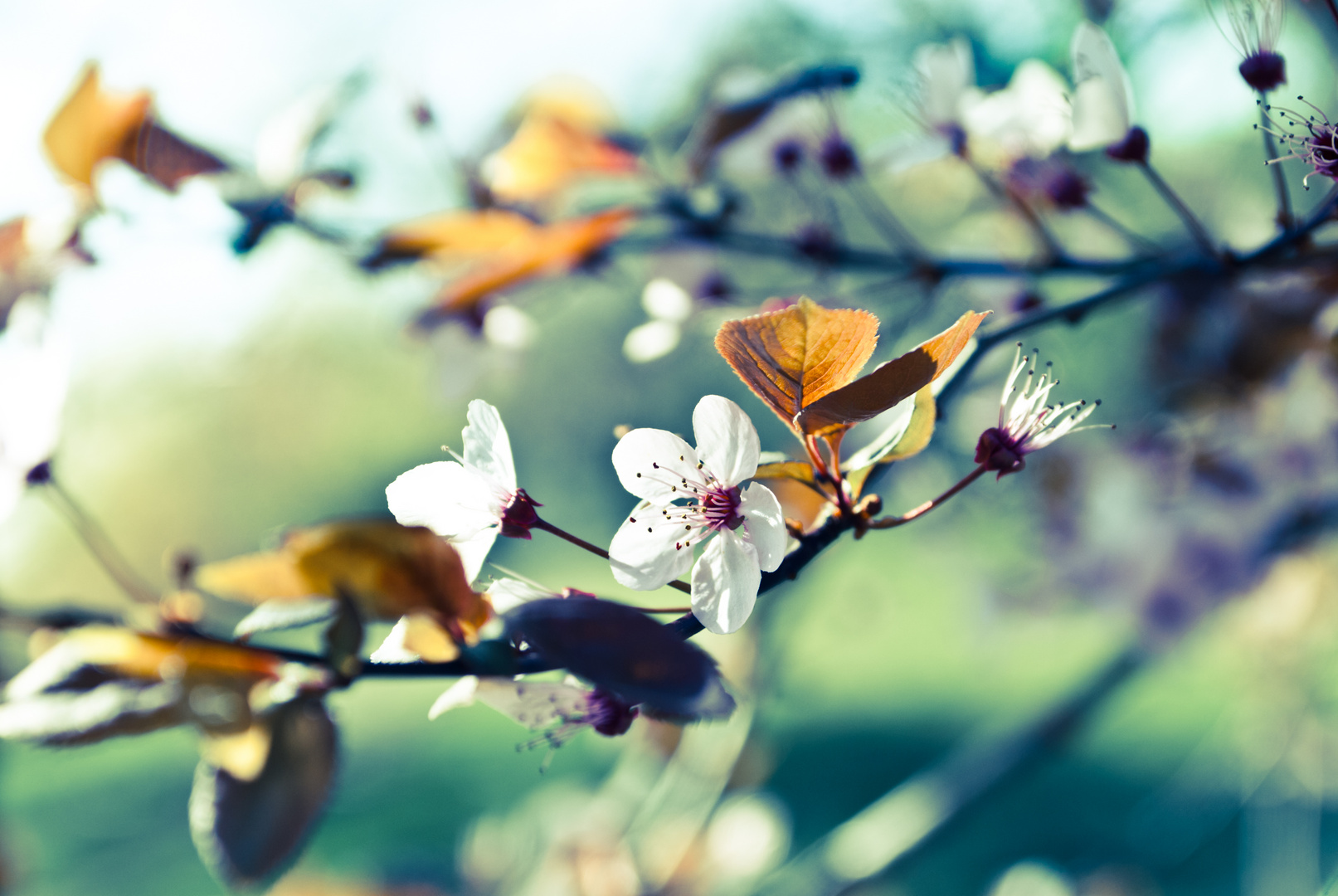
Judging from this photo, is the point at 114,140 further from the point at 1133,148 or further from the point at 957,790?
the point at 957,790

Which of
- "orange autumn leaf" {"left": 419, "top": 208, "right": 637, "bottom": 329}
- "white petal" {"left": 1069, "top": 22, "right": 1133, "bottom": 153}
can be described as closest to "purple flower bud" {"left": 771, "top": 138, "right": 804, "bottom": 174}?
"orange autumn leaf" {"left": 419, "top": 208, "right": 637, "bottom": 329}

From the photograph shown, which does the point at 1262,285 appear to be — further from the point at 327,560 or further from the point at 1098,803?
the point at 1098,803

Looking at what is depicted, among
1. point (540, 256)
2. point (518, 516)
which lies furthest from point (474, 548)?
point (540, 256)

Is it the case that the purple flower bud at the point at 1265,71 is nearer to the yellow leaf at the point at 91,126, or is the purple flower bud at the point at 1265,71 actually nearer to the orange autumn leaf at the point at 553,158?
the orange autumn leaf at the point at 553,158

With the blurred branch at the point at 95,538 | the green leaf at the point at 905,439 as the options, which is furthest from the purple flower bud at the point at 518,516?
the blurred branch at the point at 95,538

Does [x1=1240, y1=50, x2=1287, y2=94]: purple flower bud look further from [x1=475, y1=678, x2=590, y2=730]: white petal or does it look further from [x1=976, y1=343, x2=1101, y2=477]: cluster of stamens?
[x1=475, y1=678, x2=590, y2=730]: white petal

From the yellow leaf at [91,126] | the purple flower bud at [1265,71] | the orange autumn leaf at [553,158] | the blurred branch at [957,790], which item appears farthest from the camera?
the blurred branch at [957,790]
